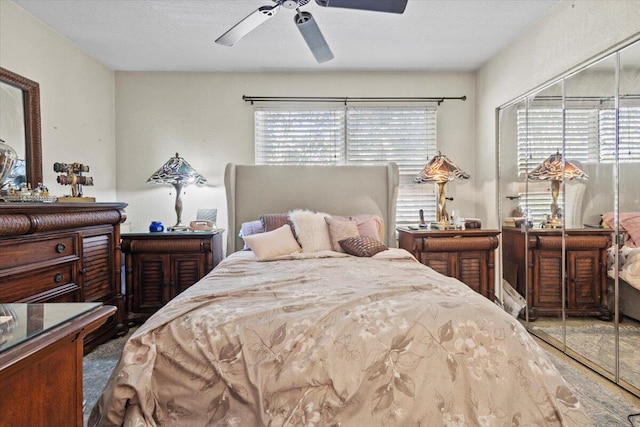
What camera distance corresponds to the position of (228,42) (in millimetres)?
2496

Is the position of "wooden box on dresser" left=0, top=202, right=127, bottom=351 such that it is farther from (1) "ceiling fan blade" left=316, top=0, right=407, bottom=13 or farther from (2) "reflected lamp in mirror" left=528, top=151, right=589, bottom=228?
(2) "reflected lamp in mirror" left=528, top=151, right=589, bottom=228

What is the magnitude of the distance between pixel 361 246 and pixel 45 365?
7.85 ft

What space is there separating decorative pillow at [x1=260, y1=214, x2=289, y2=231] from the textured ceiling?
5.41ft

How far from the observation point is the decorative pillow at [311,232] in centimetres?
293

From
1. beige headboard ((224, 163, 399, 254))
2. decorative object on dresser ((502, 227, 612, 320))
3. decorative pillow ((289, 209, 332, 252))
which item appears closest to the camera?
decorative object on dresser ((502, 227, 612, 320))

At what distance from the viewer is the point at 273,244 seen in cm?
281

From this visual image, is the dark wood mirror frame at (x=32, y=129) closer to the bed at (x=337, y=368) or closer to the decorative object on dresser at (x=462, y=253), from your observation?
the bed at (x=337, y=368)

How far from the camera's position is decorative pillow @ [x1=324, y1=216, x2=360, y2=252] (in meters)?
2.99

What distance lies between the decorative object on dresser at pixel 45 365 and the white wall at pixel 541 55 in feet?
10.0

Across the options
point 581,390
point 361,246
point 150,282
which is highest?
point 361,246

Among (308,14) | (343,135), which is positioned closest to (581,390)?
(308,14)

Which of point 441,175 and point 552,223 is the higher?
point 441,175

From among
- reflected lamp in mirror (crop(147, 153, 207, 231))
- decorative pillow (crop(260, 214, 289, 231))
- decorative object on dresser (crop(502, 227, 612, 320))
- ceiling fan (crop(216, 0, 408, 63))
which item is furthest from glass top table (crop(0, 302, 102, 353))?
reflected lamp in mirror (crop(147, 153, 207, 231))

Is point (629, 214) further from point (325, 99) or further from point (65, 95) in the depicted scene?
point (65, 95)
